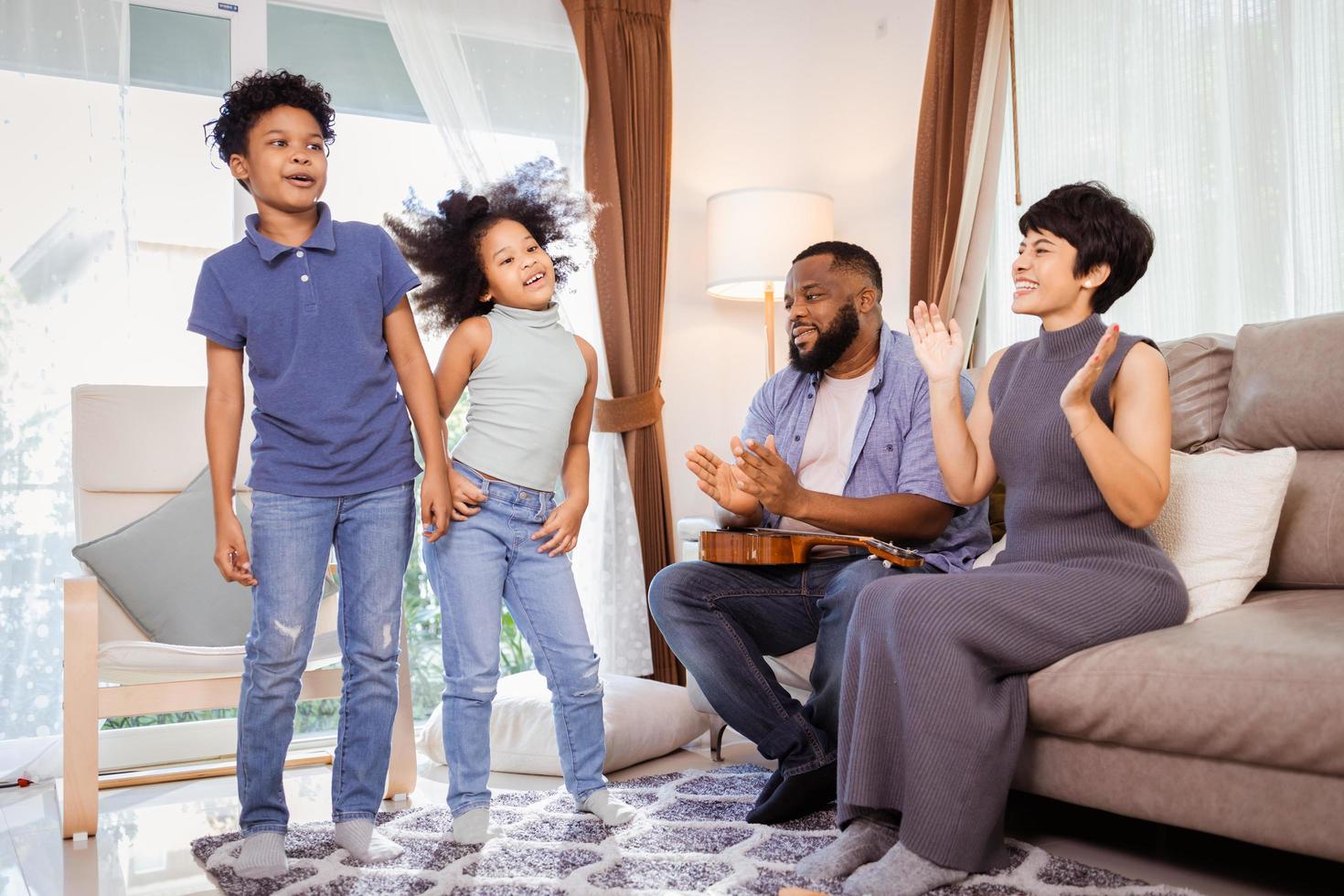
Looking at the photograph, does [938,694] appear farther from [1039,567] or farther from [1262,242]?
[1262,242]

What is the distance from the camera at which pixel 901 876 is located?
161cm

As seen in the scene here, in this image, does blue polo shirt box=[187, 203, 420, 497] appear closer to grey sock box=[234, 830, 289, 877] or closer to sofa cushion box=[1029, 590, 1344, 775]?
grey sock box=[234, 830, 289, 877]

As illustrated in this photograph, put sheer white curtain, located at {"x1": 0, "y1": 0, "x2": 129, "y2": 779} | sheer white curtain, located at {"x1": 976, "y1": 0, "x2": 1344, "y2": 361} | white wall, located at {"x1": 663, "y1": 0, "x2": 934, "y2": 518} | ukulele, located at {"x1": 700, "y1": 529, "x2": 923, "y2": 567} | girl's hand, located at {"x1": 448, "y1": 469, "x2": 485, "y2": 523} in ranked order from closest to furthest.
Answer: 1. girl's hand, located at {"x1": 448, "y1": 469, "x2": 485, "y2": 523}
2. ukulele, located at {"x1": 700, "y1": 529, "x2": 923, "y2": 567}
3. sheer white curtain, located at {"x1": 976, "y1": 0, "x2": 1344, "y2": 361}
4. sheer white curtain, located at {"x1": 0, "y1": 0, "x2": 129, "y2": 779}
5. white wall, located at {"x1": 663, "y1": 0, "x2": 934, "y2": 518}

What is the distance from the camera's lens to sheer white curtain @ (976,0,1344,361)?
2.55 metres

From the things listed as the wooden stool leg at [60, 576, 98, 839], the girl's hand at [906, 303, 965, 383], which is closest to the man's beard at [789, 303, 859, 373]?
the girl's hand at [906, 303, 965, 383]

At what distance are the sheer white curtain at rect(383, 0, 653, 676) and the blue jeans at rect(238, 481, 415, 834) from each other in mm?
1522

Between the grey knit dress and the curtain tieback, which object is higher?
the curtain tieback

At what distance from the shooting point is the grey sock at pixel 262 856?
1844 mm

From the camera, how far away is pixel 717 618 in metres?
2.24

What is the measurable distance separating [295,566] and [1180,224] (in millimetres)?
2338

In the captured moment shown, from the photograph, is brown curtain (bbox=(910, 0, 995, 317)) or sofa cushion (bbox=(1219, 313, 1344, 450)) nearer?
sofa cushion (bbox=(1219, 313, 1344, 450))

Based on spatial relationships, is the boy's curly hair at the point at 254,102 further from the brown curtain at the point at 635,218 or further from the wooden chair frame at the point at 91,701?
the brown curtain at the point at 635,218

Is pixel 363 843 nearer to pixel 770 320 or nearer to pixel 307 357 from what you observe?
pixel 307 357

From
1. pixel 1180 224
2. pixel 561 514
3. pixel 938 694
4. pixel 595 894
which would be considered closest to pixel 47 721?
pixel 561 514
